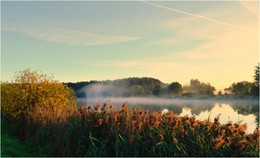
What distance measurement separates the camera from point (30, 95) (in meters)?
14.9

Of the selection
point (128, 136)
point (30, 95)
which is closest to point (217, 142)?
point (128, 136)

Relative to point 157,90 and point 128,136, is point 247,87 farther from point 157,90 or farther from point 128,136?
point 128,136

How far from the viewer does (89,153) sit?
806 cm

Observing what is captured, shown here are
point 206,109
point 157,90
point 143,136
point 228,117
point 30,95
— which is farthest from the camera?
point 157,90

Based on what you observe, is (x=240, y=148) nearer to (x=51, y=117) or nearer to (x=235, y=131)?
(x=235, y=131)

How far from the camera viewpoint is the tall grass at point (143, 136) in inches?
289

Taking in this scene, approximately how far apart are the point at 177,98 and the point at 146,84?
4.39m

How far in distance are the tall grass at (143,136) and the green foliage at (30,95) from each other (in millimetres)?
4915

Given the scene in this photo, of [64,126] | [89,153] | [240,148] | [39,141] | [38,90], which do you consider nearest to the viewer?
[240,148]

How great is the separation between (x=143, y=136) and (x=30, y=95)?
8056mm

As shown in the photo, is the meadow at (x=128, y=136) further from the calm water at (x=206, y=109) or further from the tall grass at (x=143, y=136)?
the calm water at (x=206, y=109)

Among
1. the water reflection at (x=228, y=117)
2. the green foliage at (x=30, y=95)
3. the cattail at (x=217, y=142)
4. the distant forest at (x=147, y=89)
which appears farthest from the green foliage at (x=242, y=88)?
the cattail at (x=217, y=142)

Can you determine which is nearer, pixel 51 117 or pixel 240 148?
pixel 240 148

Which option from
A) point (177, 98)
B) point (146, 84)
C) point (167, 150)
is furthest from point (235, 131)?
point (177, 98)
